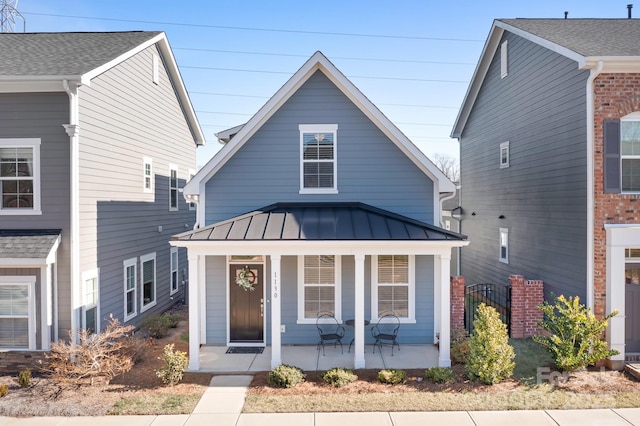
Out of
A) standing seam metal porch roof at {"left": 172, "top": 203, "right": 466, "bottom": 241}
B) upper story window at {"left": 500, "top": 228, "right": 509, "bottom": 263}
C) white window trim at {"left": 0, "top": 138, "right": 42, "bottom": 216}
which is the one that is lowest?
upper story window at {"left": 500, "top": 228, "right": 509, "bottom": 263}

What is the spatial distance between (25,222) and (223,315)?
5506 mm

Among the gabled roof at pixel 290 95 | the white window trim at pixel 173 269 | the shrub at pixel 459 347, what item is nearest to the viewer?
the shrub at pixel 459 347

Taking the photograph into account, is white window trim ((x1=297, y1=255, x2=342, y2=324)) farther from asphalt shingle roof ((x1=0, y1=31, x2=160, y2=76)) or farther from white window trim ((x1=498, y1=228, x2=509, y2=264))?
asphalt shingle roof ((x1=0, y1=31, x2=160, y2=76))

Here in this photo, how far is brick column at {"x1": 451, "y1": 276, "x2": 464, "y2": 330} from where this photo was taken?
1234cm

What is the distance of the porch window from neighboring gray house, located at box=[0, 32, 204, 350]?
0.16 feet

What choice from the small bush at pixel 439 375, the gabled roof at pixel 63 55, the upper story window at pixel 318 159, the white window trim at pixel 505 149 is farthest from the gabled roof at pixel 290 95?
the white window trim at pixel 505 149

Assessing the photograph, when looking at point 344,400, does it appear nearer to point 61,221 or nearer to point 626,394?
point 626,394

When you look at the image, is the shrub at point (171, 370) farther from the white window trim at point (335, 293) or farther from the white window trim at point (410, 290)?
the white window trim at point (410, 290)

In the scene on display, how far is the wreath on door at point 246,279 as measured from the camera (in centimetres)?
1187

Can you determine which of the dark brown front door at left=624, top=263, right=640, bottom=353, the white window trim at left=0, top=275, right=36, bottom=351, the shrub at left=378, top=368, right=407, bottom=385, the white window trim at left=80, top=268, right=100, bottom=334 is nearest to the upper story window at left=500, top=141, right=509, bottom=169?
the dark brown front door at left=624, top=263, right=640, bottom=353

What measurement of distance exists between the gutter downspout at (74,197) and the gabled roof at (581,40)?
12518 millimetres

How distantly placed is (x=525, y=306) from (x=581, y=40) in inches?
308

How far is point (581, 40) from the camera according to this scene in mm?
11984

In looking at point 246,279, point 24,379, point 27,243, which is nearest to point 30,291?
point 27,243
